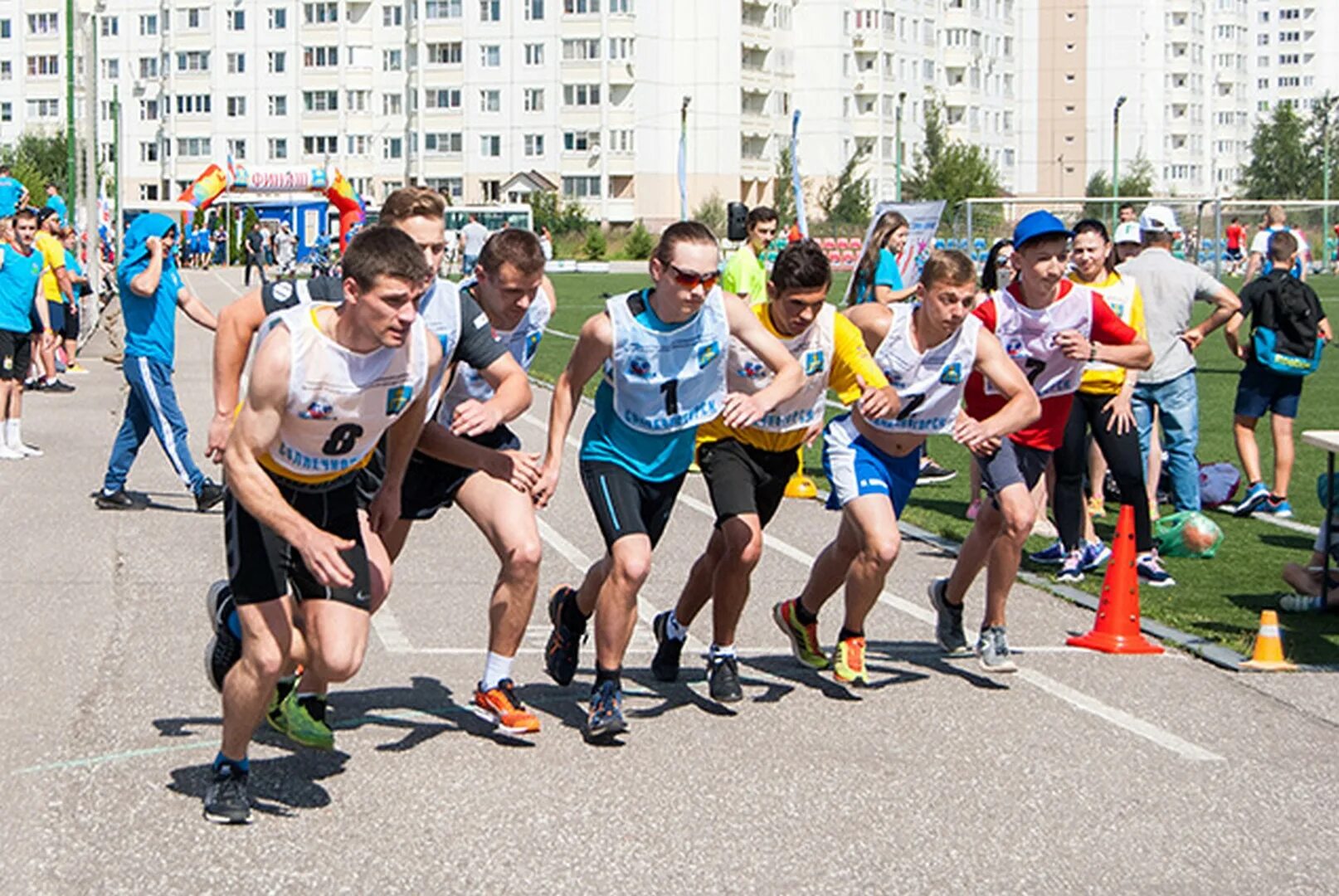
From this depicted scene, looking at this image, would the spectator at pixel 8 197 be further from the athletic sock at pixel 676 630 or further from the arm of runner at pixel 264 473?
the arm of runner at pixel 264 473

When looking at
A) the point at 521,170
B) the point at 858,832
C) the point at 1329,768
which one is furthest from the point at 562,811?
the point at 521,170

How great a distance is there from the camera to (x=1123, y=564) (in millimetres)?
9789

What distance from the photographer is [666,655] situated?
893 cm

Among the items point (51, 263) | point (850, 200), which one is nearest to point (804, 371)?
point (51, 263)

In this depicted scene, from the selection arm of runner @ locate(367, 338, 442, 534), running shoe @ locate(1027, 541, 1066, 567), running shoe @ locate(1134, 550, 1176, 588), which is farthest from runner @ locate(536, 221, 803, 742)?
running shoe @ locate(1027, 541, 1066, 567)

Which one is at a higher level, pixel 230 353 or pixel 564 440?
pixel 230 353

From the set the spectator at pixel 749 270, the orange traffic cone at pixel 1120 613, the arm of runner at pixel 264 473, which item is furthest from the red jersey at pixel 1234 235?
the arm of runner at pixel 264 473

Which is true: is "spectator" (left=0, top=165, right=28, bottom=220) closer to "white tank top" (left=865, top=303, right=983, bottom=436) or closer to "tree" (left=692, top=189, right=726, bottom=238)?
"white tank top" (left=865, top=303, right=983, bottom=436)

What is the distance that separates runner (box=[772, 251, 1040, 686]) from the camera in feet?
28.3

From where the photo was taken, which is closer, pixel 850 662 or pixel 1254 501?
pixel 850 662

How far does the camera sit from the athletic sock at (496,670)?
307 inches

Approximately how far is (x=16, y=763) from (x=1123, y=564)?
5.19 m

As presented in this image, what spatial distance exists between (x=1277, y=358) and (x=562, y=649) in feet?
25.9

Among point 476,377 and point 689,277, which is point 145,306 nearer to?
point 476,377
